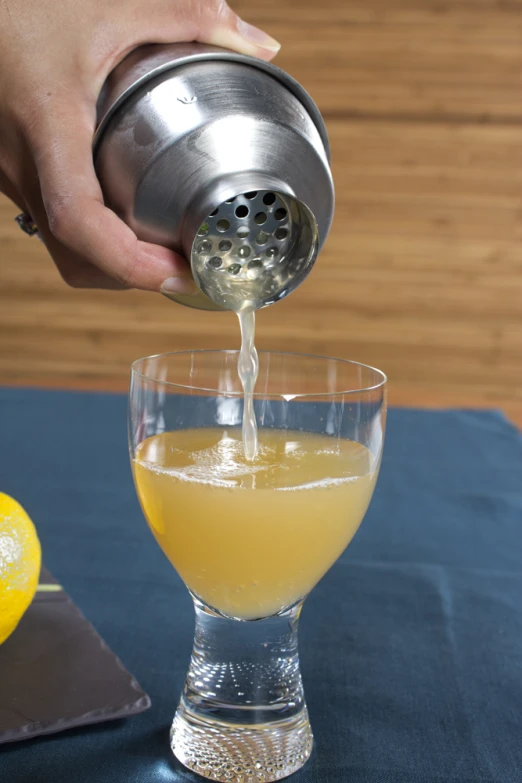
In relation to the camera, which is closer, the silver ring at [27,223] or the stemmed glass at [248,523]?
the stemmed glass at [248,523]

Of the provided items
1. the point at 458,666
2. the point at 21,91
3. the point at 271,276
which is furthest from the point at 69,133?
the point at 458,666

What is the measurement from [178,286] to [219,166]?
0.10 meters

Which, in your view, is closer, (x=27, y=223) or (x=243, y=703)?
(x=243, y=703)

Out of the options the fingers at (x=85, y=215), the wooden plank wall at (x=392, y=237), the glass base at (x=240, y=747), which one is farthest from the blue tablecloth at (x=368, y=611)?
the wooden plank wall at (x=392, y=237)

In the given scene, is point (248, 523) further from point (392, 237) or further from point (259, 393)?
point (392, 237)

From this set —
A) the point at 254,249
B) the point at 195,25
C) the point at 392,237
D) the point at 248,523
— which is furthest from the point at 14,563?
the point at 392,237

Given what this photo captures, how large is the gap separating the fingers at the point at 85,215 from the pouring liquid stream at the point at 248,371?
0.05m

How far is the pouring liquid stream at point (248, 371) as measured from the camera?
1.98ft

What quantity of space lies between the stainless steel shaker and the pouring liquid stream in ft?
0.08

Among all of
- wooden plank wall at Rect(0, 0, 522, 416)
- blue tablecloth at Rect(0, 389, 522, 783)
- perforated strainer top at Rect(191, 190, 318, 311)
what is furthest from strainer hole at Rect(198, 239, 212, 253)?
wooden plank wall at Rect(0, 0, 522, 416)

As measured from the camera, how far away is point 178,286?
0.65 metres

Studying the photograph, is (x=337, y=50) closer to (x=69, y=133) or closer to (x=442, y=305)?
(x=442, y=305)

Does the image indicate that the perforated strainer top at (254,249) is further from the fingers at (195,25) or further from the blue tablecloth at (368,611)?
the blue tablecloth at (368,611)

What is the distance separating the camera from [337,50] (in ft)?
9.56
